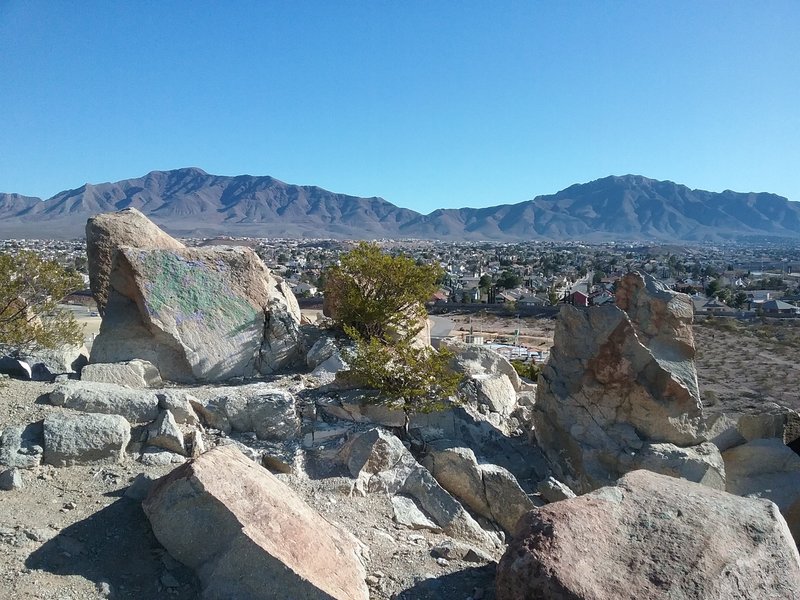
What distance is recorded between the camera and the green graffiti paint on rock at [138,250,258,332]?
11.8 m

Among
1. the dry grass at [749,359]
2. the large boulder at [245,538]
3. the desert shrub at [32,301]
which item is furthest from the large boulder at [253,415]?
the dry grass at [749,359]

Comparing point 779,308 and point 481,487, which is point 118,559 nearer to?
point 481,487

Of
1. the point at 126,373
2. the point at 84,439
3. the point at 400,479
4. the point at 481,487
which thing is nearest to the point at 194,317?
the point at 126,373

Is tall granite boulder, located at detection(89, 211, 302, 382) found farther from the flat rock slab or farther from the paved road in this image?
the paved road

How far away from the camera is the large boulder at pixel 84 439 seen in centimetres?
736

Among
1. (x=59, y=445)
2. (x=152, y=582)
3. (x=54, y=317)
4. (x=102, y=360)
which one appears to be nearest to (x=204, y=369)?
(x=102, y=360)

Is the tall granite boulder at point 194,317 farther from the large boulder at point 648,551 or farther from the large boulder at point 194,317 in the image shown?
the large boulder at point 648,551

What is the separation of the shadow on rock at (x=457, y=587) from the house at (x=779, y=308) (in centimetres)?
6043

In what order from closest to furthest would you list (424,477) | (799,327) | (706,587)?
(706,587) < (424,477) < (799,327)

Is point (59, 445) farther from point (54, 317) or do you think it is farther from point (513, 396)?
point (513, 396)

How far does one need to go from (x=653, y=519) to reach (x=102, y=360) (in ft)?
31.4

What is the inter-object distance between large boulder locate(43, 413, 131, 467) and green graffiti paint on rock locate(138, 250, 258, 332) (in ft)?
13.5

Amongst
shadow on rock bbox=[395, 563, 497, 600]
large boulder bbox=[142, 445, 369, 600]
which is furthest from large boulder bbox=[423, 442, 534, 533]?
large boulder bbox=[142, 445, 369, 600]

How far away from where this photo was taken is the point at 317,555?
5684 mm
